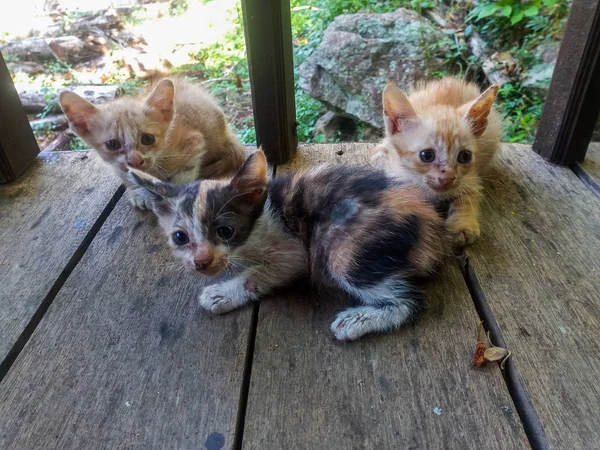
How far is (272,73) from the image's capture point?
7.13ft

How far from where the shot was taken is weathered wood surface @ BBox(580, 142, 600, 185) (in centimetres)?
219

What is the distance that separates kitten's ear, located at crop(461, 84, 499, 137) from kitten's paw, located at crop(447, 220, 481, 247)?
0.41 metres

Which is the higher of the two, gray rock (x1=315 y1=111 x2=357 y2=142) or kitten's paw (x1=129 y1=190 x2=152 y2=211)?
kitten's paw (x1=129 y1=190 x2=152 y2=211)

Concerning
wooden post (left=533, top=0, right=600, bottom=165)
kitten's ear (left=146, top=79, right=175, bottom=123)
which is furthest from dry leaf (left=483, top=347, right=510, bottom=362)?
kitten's ear (left=146, top=79, right=175, bottom=123)

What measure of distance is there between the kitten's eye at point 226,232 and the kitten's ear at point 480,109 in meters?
1.09

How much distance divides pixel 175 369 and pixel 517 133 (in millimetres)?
3168

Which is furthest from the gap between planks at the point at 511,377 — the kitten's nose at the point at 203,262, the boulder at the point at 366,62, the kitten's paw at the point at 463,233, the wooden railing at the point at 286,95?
the boulder at the point at 366,62

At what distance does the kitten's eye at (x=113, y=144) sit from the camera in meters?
2.14

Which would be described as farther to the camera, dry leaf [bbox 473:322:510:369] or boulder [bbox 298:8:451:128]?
boulder [bbox 298:8:451:128]

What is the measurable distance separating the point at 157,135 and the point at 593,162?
213cm

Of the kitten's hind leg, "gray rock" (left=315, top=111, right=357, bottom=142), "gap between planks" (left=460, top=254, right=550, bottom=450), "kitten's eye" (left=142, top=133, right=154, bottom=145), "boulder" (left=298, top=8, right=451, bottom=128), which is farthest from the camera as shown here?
"gray rock" (left=315, top=111, right=357, bottom=142)

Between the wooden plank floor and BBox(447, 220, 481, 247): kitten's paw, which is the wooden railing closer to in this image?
the wooden plank floor

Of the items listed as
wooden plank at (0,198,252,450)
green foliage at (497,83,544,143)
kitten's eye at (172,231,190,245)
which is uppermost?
kitten's eye at (172,231,190,245)

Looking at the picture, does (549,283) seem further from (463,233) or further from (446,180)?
(446,180)
